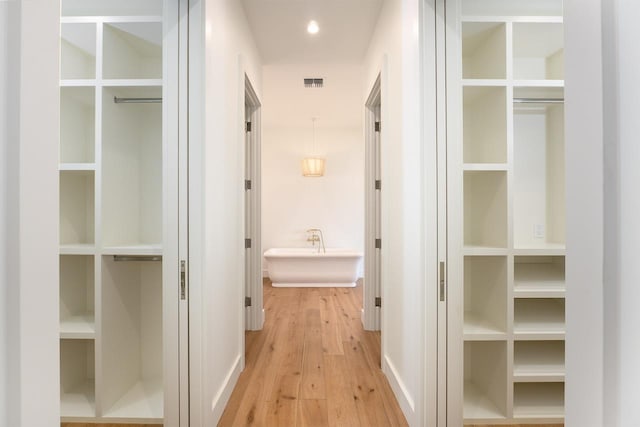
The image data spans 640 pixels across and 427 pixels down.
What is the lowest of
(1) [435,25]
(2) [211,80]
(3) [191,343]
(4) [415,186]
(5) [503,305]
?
(3) [191,343]

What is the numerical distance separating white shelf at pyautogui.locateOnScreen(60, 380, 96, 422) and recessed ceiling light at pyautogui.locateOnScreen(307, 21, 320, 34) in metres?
3.06

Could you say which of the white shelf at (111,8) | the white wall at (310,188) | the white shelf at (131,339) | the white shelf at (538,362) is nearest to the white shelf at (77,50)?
the white shelf at (111,8)

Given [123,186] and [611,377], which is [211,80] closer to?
[123,186]

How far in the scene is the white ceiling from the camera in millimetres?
2479

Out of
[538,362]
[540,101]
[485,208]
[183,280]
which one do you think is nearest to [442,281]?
[485,208]

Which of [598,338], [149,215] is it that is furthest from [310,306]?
[598,338]

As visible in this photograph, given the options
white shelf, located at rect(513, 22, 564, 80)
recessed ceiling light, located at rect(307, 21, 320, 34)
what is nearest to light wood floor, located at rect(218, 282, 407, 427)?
white shelf, located at rect(513, 22, 564, 80)

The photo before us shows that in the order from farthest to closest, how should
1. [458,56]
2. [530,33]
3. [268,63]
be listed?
[268,63], [530,33], [458,56]

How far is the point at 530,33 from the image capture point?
1.97 m

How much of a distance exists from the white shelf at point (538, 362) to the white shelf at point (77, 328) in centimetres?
232

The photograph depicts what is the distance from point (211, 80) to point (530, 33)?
196cm

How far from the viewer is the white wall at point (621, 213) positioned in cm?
44

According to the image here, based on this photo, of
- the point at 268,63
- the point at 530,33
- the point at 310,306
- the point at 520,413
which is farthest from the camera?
the point at 310,306

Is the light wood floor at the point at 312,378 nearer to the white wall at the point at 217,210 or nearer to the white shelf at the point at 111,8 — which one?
the white wall at the point at 217,210
